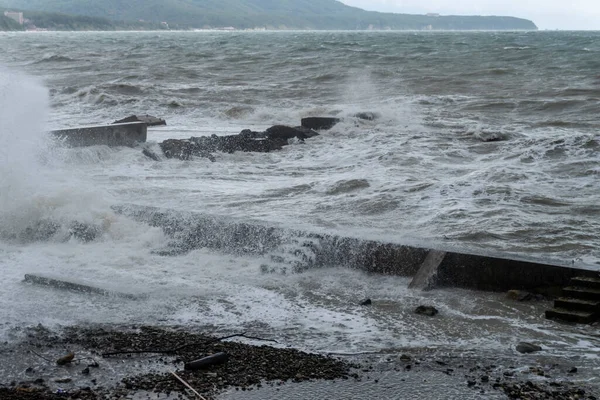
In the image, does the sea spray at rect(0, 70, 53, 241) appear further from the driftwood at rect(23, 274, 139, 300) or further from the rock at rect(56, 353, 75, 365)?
the rock at rect(56, 353, 75, 365)

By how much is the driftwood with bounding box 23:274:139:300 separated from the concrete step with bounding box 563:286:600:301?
11.4ft

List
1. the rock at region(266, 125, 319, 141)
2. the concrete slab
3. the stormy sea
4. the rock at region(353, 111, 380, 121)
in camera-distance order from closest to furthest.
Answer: the stormy sea
the concrete slab
the rock at region(266, 125, 319, 141)
the rock at region(353, 111, 380, 121)

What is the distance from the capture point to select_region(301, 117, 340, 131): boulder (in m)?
17.5

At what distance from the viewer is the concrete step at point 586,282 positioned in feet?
20.5

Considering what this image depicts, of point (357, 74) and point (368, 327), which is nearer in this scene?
point (368, 327)

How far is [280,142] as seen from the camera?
15.5 metres

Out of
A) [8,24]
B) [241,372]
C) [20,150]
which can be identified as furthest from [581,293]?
[8,24]

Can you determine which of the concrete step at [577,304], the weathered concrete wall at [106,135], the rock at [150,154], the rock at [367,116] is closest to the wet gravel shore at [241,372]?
the concrete step at [577,304]

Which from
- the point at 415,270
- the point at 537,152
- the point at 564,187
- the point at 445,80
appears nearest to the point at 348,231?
the point at 415,270

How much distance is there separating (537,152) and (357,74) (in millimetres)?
21639

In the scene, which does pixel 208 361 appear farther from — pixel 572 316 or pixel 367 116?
pixel 367 116

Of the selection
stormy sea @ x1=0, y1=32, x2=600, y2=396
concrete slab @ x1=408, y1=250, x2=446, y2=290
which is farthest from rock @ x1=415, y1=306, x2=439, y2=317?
concrete slab @ x1=408, y1=250, x2=446, y2=290

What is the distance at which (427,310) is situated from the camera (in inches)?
238

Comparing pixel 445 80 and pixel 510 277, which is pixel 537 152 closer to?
pixel 510 277
